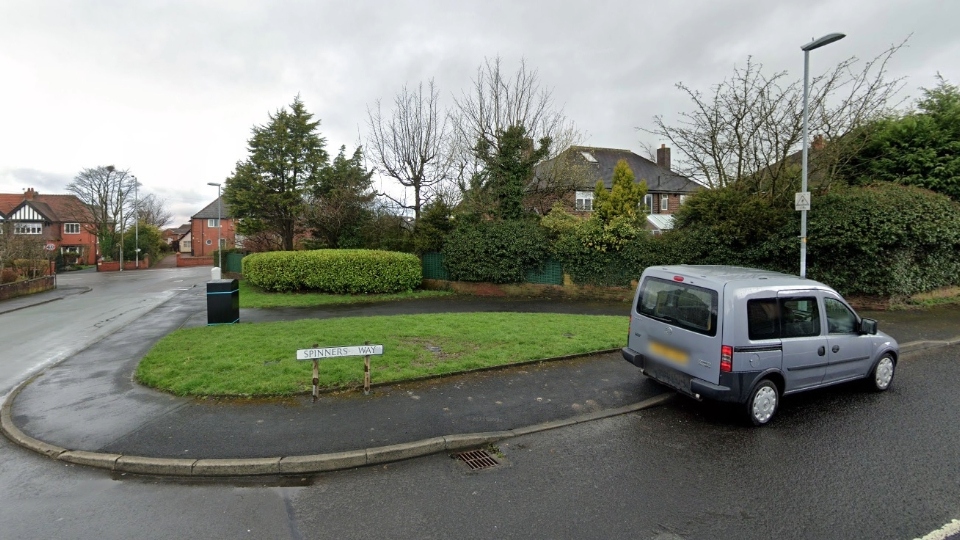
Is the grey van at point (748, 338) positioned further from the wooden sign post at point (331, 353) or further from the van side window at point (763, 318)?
the wooden sign post at point (331, 353)

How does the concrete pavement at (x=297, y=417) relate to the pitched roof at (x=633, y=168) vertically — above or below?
below

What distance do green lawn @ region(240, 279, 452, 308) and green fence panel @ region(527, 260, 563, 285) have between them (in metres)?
3.22

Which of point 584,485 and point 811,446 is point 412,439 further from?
point 811,446

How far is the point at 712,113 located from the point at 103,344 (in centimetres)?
1676

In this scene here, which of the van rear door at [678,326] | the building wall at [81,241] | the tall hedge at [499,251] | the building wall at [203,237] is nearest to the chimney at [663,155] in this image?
the tall hedge at [499,251]

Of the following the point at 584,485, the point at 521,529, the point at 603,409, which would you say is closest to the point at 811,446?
the point at 603,409

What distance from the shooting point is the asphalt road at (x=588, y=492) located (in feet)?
10.9

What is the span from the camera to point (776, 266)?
13328 mm

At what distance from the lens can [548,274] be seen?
1634cm

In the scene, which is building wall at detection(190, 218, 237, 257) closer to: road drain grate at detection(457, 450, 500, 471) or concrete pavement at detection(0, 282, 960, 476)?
concrete pavement at detection(0, 282, 960, 476)

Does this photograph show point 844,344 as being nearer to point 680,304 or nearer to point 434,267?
point 680,304

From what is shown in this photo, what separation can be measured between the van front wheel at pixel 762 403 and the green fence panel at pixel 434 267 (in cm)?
1370

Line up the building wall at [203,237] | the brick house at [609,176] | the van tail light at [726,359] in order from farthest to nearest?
the building wall at [203,237] < the brick house at [609,176] < the van tail light at [726,359]

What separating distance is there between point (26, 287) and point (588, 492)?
2637 centimetres
